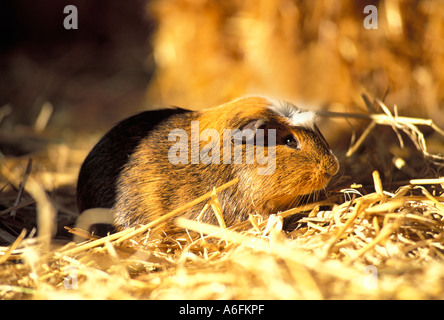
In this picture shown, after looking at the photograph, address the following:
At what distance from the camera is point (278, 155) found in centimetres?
267

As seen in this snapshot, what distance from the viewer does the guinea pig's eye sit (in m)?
2.72

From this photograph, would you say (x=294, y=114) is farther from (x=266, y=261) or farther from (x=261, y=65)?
(x=261, y=65)

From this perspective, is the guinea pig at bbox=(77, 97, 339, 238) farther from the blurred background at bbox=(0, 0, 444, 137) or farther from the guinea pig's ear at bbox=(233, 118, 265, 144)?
the blurred background at bbox=(0, 0, 444, 137)

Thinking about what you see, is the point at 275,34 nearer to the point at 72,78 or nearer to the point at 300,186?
the point at 300,186

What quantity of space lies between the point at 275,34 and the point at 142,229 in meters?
3.31

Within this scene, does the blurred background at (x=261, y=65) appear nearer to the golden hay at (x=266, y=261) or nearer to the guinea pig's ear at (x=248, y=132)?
the guinea pig's ear at (x=248, y=132)

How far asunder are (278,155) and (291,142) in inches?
5.0

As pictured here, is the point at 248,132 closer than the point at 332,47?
Yes

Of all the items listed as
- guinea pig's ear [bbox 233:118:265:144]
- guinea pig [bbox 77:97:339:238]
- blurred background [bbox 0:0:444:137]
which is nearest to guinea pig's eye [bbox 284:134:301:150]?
guinea pig [bbox 77:97:339:238]

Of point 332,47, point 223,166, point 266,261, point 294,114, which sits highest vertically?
point 332,47

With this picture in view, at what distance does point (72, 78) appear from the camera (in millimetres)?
7781

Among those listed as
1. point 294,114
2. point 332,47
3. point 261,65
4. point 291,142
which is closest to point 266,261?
point 291,142
